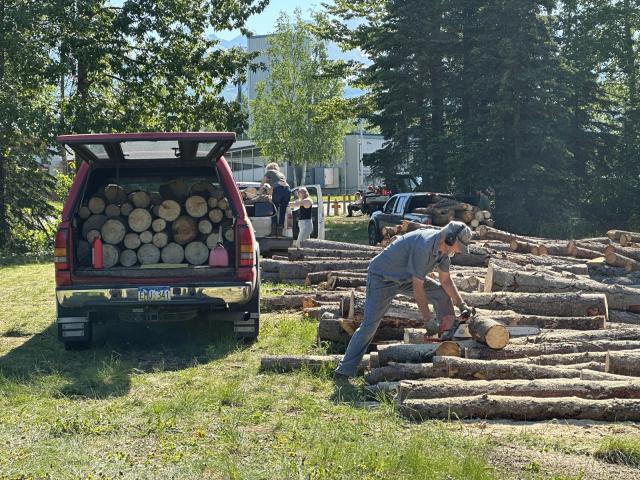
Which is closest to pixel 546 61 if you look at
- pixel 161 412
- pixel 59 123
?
pixel 59 123

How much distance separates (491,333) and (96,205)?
5130mm

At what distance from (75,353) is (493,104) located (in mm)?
21441

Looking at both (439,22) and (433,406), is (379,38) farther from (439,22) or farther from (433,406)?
(433,406)

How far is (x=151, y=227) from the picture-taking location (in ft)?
34.1

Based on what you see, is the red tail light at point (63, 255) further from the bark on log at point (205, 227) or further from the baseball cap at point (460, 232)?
the baseball cap at point (460, 232)

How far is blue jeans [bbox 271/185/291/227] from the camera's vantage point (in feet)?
60.1

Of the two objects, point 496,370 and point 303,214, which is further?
point 303,214

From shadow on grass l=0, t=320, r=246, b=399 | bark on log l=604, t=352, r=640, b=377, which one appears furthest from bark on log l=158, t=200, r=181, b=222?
bark on log l=604, t=352, r=640, b=377

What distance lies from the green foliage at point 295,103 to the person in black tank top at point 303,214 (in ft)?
162

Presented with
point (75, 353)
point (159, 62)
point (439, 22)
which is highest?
point (439, 22)

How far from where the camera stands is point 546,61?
28.3m

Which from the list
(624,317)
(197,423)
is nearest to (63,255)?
(197,423)

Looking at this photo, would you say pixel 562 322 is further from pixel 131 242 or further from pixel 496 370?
pixel 131 242

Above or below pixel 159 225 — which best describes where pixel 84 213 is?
above
